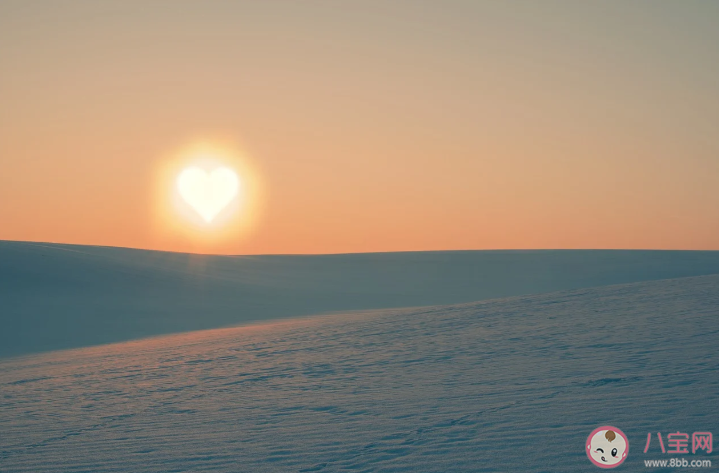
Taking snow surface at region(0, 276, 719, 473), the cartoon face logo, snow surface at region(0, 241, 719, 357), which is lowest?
the cartoon face logo

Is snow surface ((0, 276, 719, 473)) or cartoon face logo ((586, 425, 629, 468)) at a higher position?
snow surface ((0, 276, 719, 473))

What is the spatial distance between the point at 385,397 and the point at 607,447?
3.14 m

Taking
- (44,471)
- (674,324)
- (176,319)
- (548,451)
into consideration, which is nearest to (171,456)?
(44,471)

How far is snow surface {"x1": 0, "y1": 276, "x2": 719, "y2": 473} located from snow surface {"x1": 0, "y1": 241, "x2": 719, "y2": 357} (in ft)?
24.5

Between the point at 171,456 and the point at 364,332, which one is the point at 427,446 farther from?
the point at 364,332

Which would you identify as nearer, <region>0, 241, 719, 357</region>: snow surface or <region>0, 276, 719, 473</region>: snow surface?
<region>0, 276, 719, 473</region>: snow surface

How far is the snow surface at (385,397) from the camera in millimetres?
5469

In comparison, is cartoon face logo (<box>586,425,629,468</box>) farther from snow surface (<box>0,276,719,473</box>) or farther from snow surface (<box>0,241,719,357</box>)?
snow surface (<box>0,241,719,357</box>)

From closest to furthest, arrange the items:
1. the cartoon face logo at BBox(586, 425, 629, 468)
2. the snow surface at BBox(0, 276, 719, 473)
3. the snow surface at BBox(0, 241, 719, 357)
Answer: the cartoon face logo at BBox(586, 425, 629, 468) < the snow surface at BBox(0, 276, 719, 473) < the snow surface at BBox(0, 241, 719, 357)

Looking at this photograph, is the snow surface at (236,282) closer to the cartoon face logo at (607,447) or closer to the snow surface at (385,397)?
the snow surface at (385,397)

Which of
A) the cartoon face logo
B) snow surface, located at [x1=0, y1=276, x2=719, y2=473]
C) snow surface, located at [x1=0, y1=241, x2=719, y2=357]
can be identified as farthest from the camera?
snow surface, located at [x1=0, y1=241, x2=719, y2=357]

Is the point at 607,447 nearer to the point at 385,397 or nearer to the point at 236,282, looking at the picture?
the point at 385,397

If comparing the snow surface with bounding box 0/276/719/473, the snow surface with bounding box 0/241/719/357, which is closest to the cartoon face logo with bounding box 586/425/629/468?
the snow surface with bounding box 0/276/719/473

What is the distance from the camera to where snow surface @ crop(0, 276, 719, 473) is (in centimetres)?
547
